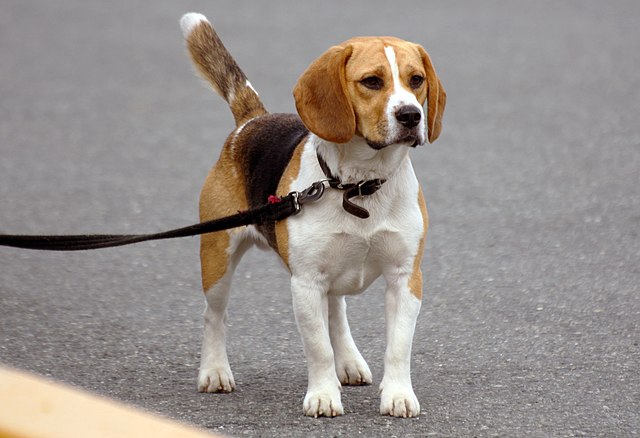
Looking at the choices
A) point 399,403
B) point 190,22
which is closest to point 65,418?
point 399,403

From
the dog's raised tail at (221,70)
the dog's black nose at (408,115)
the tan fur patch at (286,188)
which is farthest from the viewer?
the dog's raised tail at (221,70)

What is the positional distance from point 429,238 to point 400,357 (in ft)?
10.8

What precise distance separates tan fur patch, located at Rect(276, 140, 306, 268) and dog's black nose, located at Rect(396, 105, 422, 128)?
64 cm

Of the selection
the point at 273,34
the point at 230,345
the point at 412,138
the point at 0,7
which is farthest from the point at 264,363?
the point at 0,7

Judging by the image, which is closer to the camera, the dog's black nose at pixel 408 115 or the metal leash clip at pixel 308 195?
the dog's black nose at pixel 408 115

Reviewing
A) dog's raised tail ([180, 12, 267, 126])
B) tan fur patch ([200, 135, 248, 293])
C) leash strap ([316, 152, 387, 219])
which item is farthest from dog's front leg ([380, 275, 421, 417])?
dog's raised tail ([180, 12, 267, 126])

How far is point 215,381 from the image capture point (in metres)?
5.47

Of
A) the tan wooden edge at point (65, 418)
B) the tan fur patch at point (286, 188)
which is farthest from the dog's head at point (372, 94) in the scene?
the tan wooden edge at point (65, 418)

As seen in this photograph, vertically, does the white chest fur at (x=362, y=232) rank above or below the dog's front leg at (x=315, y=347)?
above

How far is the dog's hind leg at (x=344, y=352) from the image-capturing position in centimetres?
554

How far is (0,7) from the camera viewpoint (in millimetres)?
18953

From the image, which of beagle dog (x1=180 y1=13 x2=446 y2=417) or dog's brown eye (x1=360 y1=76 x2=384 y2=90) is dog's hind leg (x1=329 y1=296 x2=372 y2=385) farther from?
dog's brown eye (x1=360 y1=76 x2=384 y2=90)

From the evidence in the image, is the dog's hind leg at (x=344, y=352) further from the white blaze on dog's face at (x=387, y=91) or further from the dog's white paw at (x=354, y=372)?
the white blaze on dog's face at (x=387, y=91)

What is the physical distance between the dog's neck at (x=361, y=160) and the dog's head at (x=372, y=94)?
0.31ft
